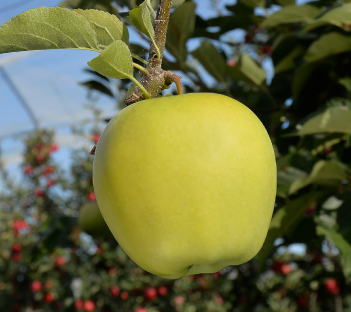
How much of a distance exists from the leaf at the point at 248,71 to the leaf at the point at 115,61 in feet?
2.18

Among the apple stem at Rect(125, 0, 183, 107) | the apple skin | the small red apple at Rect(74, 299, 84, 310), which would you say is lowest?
the small red apple at Rect(74, 299, 84, 310)

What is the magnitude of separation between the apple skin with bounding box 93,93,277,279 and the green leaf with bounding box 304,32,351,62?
0.53 m

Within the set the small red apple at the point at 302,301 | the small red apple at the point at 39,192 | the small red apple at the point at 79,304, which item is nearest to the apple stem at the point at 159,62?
the small red apple at the point at 302,301

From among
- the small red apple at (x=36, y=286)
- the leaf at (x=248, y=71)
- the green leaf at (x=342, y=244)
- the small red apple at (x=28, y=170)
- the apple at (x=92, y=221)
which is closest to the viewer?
the green leaf at (x=342, y=244)

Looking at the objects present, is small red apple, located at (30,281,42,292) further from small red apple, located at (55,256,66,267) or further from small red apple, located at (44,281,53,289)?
small red apple, located at (55,256,66,267)

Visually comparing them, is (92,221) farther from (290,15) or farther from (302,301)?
(302,301)

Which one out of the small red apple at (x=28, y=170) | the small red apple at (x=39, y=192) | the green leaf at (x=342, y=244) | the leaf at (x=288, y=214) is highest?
the green leaf at (x=342, y=244)

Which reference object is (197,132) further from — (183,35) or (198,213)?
(183,35)

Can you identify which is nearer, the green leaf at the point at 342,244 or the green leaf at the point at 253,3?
the green leaf at the point at 342,244

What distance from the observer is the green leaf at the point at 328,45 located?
2.72ft

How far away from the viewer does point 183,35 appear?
939 mm

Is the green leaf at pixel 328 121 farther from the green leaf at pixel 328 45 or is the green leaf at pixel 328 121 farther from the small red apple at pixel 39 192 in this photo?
the small red apple at pixel 39 192

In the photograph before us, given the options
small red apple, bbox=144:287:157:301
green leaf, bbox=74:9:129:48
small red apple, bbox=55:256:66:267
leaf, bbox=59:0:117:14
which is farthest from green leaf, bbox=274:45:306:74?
small red apple, bbox=55:256:66:267

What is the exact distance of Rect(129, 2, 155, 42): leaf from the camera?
0.35 m
